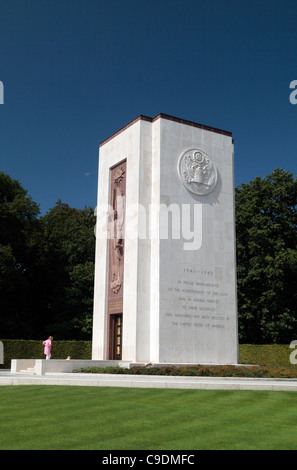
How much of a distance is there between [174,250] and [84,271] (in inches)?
724

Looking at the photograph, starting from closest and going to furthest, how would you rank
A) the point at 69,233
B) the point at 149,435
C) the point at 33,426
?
1. the point at 149,435
2. the point at 33,426
3. the point at 69,233

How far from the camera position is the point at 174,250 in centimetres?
2741

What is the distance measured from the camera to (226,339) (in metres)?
28.0

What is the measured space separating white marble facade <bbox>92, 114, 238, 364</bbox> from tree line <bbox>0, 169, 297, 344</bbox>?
11057 millimetres

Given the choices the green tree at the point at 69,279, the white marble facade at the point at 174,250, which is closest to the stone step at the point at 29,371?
the white marble facade at the point at 174,250

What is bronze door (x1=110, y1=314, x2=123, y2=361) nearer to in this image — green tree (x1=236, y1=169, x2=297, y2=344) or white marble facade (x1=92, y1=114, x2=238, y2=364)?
white marble facade (x1=92, y1=114, x2=238, y2=364)

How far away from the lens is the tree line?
39.3 m

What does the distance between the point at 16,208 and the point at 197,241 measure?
61.3ft

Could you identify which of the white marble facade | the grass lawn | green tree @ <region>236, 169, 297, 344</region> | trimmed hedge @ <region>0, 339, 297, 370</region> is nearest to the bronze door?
the white marble facade

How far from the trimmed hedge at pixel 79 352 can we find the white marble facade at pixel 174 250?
6082mm

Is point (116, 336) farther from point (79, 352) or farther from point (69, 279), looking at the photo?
point (69, 279)

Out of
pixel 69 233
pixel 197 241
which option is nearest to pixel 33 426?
pixel 197 241

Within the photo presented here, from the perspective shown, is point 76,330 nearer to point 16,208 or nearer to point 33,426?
point 16,208

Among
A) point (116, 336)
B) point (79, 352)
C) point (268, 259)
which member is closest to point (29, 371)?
point (116, 336)
